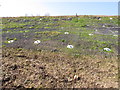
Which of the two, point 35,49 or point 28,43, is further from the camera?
point 28,43

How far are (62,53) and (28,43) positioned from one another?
273 centimetres

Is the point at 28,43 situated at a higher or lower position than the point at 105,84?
higher

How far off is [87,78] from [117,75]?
120 cm

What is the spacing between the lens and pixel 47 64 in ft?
17.0

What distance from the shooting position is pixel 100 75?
4.46 meters

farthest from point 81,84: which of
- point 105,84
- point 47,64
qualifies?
point 47,64

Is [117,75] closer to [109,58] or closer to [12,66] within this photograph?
[109,58]

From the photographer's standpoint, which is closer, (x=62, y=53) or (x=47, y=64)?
(x=47, y=64)

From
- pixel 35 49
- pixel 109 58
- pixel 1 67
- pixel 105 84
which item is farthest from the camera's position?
pixel 35 49

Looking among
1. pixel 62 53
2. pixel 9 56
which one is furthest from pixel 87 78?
pixel 9 56

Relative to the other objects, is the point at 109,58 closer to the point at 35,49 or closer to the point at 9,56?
the point at 35,49

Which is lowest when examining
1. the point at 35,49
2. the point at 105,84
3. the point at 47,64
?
the point at 105,84

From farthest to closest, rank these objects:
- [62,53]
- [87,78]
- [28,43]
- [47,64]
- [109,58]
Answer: [28,43], [62,53], [109,58], [47,64], [87,78]

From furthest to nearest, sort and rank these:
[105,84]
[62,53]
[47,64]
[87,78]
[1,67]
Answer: [62,53]
[47,64]
[1,67]
[87,78]
[105,84]
